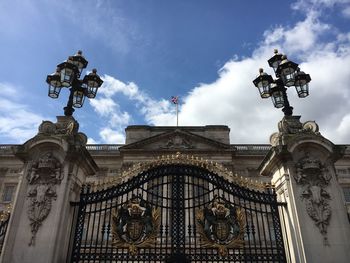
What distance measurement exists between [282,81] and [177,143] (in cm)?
2401

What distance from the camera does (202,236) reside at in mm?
8359

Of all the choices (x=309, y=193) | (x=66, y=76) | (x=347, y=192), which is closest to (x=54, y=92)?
(x=66, y=76)

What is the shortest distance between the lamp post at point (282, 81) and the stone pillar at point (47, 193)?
243 inches

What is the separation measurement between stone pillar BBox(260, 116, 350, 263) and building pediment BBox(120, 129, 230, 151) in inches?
937

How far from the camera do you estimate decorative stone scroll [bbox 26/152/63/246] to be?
8.02 meters

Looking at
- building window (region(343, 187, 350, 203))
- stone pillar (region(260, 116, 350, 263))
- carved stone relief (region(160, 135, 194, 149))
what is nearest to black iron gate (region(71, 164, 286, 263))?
stone pillar (region(260, 116, 350, 263))

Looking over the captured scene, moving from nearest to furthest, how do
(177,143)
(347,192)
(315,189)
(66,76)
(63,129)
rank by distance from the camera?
(315,189) → (63,129) → (66,76) → (347,192) → (177,143)

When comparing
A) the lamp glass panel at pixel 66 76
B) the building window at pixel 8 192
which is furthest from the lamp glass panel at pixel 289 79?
the building window at pixel 8 192

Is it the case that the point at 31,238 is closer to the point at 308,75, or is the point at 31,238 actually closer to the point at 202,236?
the point at 202,236

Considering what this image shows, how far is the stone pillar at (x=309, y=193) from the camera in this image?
7727 millimetres

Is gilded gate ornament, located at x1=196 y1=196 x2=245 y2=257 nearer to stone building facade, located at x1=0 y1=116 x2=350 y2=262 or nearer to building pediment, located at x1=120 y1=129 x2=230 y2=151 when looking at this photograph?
stone building facade, located at x1=0 y1=116 x2=350 y2=262

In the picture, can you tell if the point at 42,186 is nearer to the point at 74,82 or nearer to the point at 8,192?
the point at 74,82

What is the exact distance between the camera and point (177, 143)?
33.7 metres

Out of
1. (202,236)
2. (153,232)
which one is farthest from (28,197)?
(202,236)
